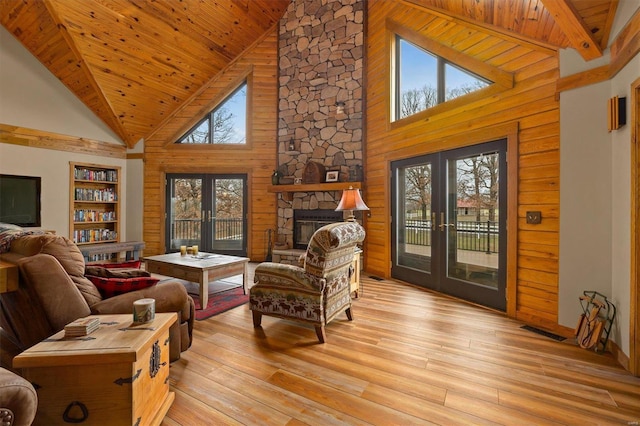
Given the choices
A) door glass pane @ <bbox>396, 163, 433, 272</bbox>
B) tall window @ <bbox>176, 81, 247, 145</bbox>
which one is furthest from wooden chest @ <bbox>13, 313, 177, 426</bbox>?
tall window @ <bbox>176, 81, 247, 145</bbox>

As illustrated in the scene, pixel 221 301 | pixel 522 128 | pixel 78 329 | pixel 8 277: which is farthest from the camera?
pixel 221 301

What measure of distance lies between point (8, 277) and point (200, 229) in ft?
16.3

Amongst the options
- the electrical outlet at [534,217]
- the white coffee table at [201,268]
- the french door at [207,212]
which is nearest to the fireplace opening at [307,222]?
the french door at [207,212]

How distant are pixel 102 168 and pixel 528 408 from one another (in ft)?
25.1

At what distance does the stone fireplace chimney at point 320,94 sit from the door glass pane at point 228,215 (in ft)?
3.20

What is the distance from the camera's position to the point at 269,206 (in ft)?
21.1

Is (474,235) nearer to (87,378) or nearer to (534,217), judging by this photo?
(534,217)

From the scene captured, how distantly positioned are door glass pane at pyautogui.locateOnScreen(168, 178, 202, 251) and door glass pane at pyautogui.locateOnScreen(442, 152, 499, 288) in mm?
5137

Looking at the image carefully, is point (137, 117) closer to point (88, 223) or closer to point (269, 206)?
point (88, 223)

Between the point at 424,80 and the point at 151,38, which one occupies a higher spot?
the point at 151,38

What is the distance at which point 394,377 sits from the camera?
2107 mm

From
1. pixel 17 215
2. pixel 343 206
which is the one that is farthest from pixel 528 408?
pixel 17 215

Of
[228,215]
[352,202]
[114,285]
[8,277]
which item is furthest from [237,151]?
[8,277]

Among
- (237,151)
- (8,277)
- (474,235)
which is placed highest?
(237,151)
